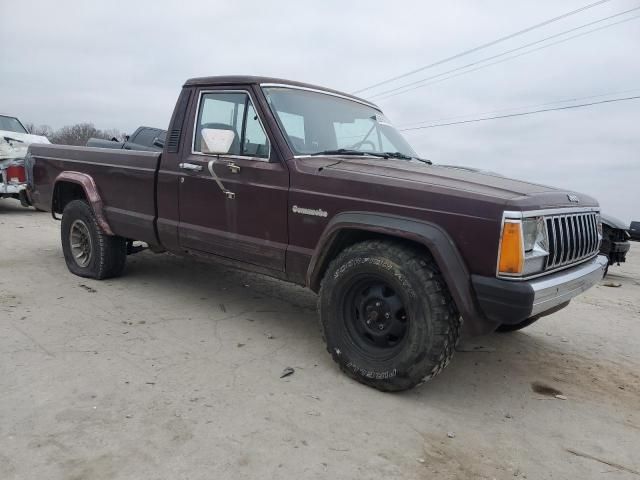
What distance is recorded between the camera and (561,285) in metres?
2.90

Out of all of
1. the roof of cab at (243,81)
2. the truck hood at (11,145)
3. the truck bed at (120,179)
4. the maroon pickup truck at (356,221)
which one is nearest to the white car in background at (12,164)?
the truck hood at (11,145)

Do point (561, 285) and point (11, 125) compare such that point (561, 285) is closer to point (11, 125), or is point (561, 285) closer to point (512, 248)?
point (512, 248)

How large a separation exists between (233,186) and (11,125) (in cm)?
1065

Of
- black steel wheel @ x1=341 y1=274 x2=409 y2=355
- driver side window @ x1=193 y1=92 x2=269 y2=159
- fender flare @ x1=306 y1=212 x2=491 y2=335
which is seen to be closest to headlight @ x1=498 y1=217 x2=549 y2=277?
fender flare @ x1=306 y1=212 x2=491 y2=335

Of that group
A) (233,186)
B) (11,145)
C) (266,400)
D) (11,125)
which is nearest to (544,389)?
(266,400)

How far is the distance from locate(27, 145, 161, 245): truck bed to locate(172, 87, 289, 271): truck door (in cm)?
48

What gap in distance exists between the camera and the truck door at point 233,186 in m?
3.59

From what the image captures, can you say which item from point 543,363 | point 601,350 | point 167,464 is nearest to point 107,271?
point 167,464

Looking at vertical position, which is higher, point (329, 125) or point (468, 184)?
point (329, 125)

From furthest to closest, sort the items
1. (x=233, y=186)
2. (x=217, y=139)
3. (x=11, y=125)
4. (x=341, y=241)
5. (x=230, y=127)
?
(x=11, y=125)
(x=230, y=127)
(x=233, y=186)
(x=217, y=139)
(x=341, y=241)

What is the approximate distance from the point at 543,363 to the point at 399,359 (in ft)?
5.09

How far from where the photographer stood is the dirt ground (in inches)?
92.3

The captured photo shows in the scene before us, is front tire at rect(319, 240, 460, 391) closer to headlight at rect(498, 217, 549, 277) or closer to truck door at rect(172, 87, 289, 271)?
headlight at rect(498, 217, 549, 277)

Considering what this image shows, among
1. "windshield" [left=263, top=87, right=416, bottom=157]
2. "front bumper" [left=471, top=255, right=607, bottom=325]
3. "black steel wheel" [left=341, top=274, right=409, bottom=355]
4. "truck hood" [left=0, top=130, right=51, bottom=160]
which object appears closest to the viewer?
"front bumper" [left=471, top=255, right=607, bottom=325]
